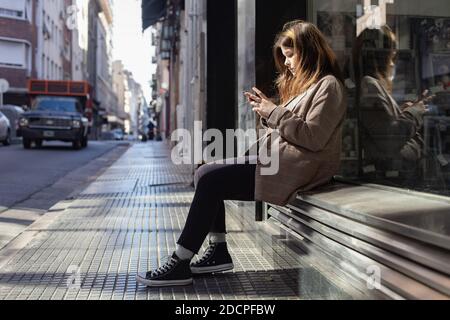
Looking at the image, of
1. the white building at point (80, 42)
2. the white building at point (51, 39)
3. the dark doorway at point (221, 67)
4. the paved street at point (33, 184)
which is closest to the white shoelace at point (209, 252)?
the paved street at point (33, 184)

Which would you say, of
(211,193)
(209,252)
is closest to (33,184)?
(209,252)

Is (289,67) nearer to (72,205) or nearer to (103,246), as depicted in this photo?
(103,246)

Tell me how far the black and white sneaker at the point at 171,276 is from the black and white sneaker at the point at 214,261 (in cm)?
26

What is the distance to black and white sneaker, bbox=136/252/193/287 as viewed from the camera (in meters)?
3.31

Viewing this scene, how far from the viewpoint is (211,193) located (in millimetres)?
3301

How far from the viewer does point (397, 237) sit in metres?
2.12

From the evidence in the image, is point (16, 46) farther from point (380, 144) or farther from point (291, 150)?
point (291, 150)

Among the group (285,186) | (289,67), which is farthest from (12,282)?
(289,67)

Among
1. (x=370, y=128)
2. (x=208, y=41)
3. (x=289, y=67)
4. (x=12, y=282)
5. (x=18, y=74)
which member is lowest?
(x=12, y=282)

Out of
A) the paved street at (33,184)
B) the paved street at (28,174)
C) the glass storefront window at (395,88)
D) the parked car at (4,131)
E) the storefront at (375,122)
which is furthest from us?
the parked car at (4,131)

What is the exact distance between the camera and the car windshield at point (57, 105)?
20027 mm

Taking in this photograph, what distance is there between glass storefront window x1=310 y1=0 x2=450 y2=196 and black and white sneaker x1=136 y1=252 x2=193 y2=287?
1348mm

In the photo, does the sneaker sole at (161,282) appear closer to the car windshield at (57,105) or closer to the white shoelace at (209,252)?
the white shoelace at (209,252)

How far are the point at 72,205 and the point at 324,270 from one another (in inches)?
180
